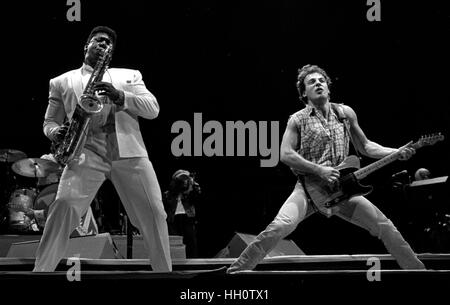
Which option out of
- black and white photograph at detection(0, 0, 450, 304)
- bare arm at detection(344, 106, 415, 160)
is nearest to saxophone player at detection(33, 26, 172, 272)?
bare arm at detection(344, 106, 415, 160)

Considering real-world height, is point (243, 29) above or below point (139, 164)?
above

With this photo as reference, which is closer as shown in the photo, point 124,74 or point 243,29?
point 124,74

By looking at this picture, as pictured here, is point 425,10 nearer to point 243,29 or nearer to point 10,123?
point 243,29

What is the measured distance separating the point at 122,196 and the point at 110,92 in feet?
2.52

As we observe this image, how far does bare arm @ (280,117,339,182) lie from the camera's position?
4692mm

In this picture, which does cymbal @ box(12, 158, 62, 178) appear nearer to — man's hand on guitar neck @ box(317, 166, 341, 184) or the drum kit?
the drum kit

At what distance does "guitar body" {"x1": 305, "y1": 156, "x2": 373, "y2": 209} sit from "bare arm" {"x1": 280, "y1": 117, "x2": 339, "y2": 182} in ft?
0.24

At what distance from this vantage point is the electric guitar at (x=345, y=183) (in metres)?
4.69

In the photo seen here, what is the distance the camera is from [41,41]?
28.0ft

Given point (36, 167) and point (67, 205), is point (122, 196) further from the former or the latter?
point (36, 167)

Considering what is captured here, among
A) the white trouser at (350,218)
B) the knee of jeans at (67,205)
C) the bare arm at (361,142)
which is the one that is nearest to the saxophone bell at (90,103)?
the knee of jeans at (67,205)

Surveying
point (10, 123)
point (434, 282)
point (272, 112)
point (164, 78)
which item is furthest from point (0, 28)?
point (434, 282)
